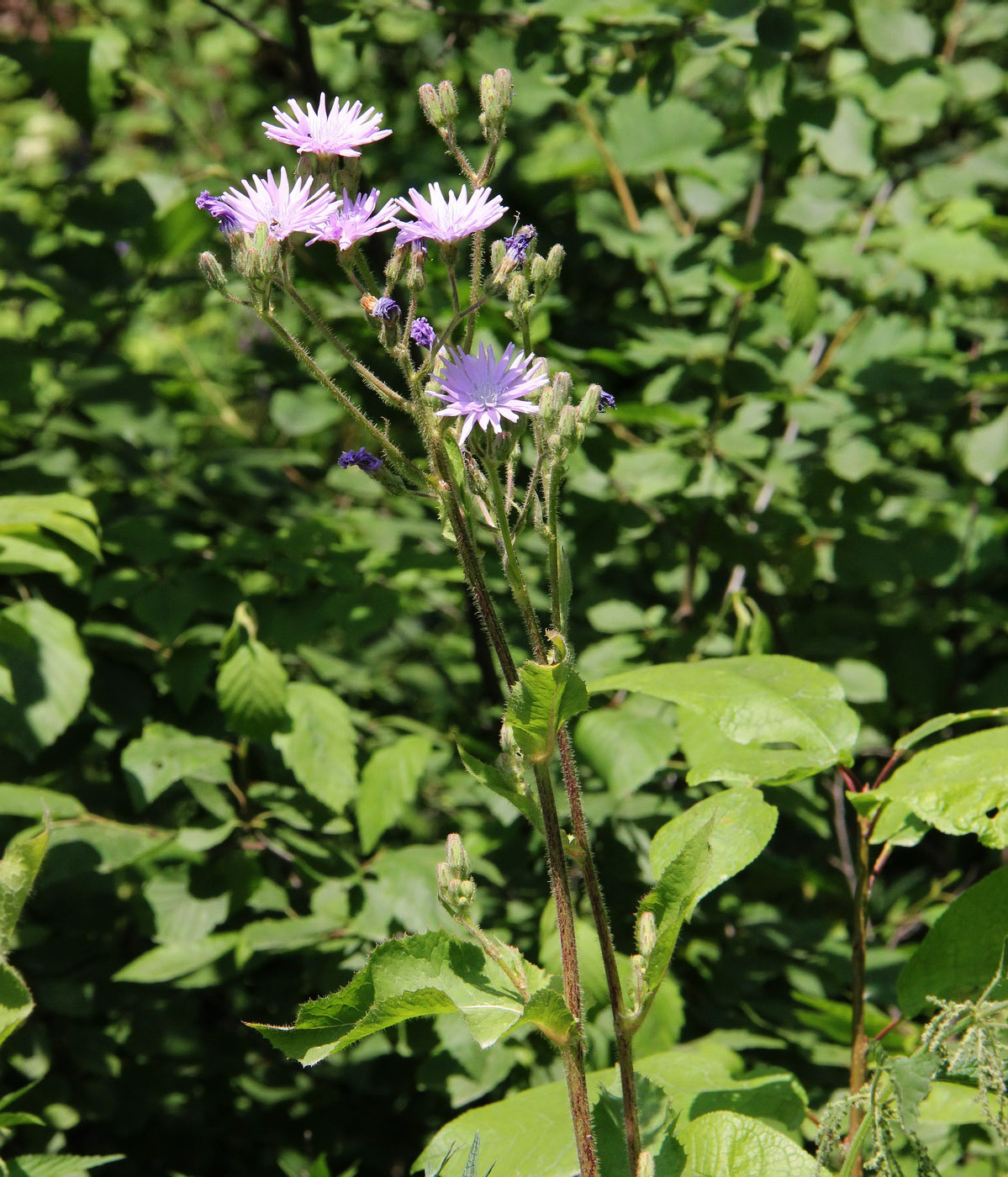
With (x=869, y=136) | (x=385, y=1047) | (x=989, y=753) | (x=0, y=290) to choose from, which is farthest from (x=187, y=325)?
(x=989, y=753)

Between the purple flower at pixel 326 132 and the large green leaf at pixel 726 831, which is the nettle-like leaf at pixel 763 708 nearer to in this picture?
the large green leaf at pixel 726 831

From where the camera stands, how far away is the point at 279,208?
104cm

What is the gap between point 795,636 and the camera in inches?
93.3

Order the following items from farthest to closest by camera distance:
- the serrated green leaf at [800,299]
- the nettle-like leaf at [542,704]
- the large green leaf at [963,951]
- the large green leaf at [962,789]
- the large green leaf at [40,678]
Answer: the serrated green leaf at [800,299]
the large green leaf at [40,678]
the large green leaf at [963,951]
the large green leaf at [962,789]
the nettle-like leaf at [542,704]

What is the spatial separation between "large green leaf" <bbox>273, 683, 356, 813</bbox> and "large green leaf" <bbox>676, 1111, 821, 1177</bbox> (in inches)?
30.6

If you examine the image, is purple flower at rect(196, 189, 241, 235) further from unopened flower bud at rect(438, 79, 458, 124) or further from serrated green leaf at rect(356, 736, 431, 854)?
serrated green leaf at rect(356, 736, 431, 854)

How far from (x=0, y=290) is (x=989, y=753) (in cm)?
186

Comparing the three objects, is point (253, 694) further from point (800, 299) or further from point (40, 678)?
point (800, 299)

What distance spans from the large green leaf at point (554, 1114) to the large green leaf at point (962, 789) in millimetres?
414

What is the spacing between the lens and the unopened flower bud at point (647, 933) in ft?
3.35

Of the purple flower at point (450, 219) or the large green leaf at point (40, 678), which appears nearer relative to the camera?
the purple flower at point (450, 219)

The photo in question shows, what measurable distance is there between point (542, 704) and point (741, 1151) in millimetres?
585

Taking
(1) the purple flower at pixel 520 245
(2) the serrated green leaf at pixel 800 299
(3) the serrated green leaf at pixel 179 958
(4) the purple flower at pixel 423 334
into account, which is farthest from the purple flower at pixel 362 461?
(2) the serrated green leaf at pixel 800 299

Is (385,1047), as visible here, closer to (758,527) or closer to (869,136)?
(758,527)
